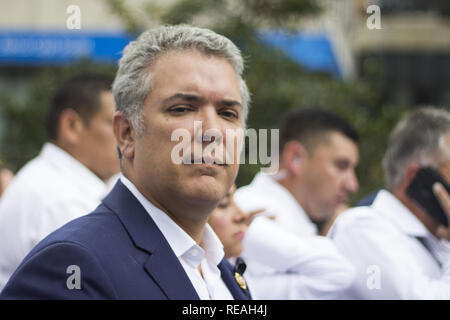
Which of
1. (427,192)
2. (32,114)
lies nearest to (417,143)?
(427,192)

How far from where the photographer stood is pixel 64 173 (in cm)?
374

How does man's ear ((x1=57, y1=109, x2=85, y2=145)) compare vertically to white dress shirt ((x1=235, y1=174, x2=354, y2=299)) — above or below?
above

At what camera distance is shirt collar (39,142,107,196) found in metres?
3.75

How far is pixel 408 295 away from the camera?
2.86 metres

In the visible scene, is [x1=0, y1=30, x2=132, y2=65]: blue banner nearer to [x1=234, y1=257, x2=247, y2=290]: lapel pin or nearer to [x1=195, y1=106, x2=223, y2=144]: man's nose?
[x1=234, y1=257, x2=247, y2=290]: lapel pin

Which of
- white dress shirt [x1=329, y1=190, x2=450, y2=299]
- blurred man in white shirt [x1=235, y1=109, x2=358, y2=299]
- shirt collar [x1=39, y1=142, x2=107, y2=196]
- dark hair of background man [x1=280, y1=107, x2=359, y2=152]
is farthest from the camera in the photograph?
dark hair of background man [x1=280, y1=107, x2=359, y2=152]

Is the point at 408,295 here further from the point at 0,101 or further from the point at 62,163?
the point at 0,101

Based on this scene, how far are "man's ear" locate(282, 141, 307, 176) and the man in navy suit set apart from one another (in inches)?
91.8

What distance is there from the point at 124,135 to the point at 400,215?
1.69 meters

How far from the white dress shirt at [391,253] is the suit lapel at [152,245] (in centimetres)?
142

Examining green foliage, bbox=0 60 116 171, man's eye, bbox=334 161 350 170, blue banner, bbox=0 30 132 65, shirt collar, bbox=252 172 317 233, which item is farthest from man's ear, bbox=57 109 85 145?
blue banner, bbox=0 30 132 65

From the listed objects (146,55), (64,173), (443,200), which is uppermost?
(146,55)

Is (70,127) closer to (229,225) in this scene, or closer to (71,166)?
(71,166)

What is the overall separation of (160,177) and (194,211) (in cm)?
15
